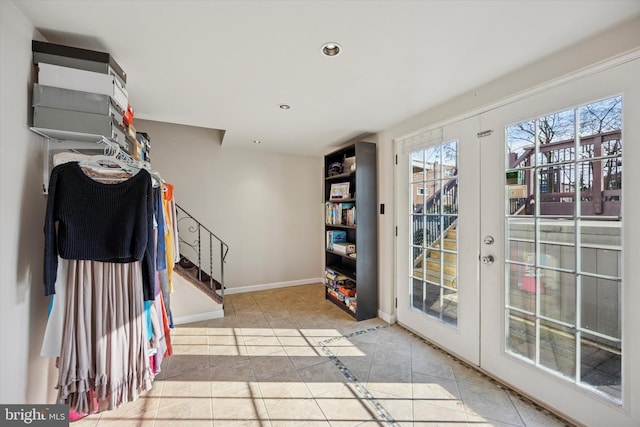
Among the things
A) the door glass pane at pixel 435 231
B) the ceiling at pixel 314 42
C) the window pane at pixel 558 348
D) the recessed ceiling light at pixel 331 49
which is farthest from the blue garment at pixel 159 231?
the window pane at pixel 558 348

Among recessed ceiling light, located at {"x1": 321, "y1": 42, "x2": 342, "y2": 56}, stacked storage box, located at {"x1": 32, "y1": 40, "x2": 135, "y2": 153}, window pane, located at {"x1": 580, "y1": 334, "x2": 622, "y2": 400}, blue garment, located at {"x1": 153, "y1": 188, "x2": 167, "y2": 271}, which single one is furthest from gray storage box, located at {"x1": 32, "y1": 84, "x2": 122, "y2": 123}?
window pane, located at {"x1": 580, "y1": 334, "x2": 622, "y2": 400}

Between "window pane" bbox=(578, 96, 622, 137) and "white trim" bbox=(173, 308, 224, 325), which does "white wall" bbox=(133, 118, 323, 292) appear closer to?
"white trim" bbox=(173, 308, 224, 325)

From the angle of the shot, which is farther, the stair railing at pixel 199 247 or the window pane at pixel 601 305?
the stair railing at pixel 199 247

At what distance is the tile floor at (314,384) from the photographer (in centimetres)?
174

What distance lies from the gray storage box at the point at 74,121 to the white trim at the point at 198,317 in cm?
244

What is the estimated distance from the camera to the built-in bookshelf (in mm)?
3328

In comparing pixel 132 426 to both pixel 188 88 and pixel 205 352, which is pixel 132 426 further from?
pixel 188 88

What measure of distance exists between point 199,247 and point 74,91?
2.83m

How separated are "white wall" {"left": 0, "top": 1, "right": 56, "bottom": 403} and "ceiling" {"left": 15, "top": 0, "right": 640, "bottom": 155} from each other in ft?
0.86

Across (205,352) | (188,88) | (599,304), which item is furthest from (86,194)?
(599,304)

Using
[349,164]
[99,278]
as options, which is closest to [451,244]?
[349,164]

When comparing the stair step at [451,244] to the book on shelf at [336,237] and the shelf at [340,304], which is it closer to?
the shelf at [340,304]

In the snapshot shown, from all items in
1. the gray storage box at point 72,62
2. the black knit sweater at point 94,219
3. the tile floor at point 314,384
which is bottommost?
the tile floor at point 314,384

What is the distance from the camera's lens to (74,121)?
147 cm
